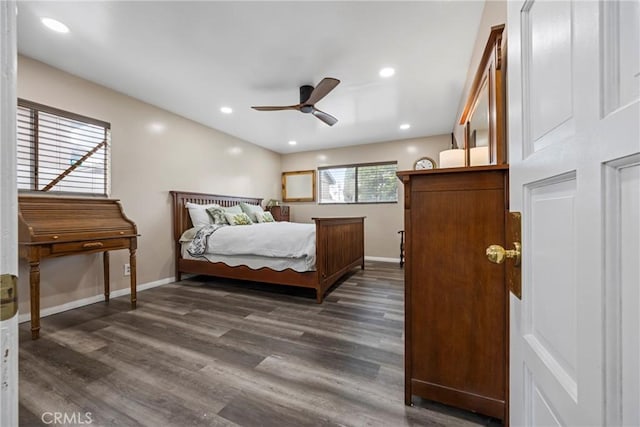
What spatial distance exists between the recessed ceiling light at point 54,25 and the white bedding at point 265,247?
2.36 metres

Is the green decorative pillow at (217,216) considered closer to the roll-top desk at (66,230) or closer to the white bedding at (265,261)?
the white bedding at (265,261)

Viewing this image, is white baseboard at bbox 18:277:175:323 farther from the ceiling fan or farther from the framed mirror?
the framed mirror

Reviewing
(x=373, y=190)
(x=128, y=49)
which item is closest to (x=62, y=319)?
(x=128, y=49)

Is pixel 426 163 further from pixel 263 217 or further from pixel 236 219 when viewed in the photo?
pixel 236 219

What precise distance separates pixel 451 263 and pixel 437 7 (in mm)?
1843

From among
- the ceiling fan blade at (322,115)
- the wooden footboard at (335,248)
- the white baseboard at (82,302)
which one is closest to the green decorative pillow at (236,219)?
the white baseboard at (82,302)

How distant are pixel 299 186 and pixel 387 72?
12.2 ft

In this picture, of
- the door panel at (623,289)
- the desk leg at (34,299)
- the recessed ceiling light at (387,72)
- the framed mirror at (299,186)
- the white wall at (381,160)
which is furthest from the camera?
the framed mirror at (299,186)

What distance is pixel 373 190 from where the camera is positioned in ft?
17.8

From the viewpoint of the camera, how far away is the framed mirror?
5.99 metres

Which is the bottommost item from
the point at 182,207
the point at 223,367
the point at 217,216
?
the point at 223,367

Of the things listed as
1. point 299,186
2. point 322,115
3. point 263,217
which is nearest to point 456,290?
point 322,115

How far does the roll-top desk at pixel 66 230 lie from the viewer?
2.05m

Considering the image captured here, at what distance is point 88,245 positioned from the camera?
2350 mm
